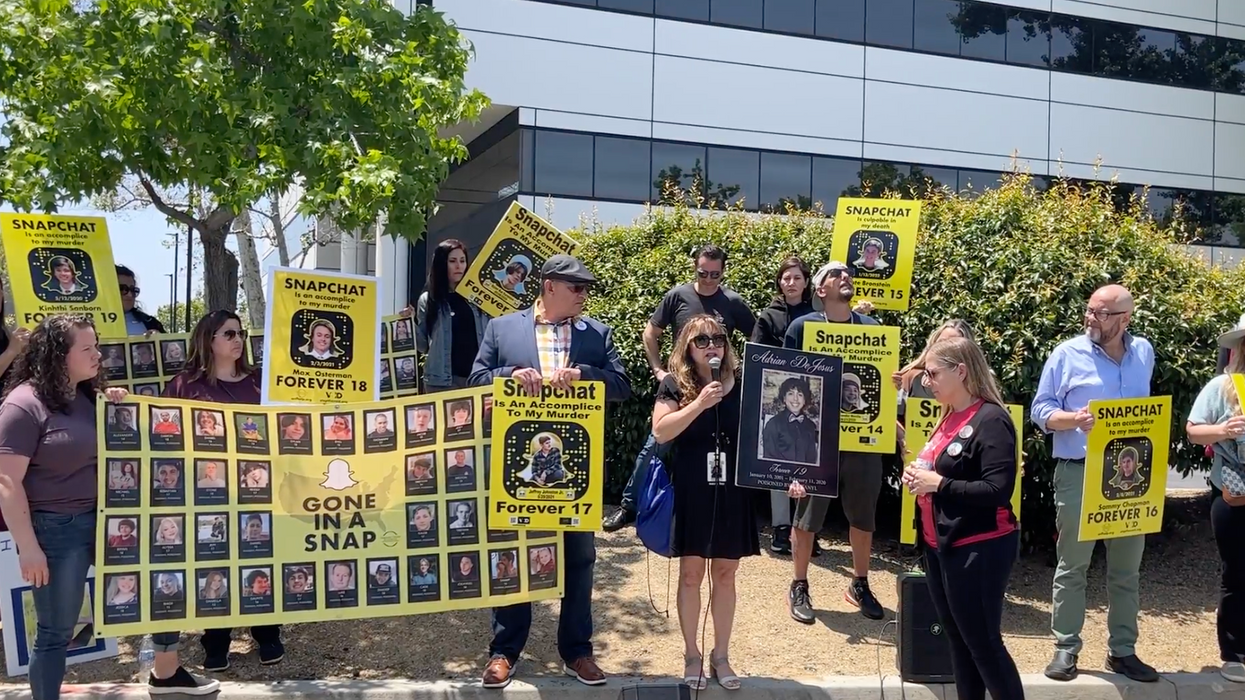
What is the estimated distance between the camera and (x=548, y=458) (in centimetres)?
492

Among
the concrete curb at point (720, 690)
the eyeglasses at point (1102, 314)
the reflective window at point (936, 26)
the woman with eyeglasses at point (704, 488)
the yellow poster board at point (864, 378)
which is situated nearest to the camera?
the concrete curb at point (720, 690)

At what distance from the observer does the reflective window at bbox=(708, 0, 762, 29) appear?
860 inches

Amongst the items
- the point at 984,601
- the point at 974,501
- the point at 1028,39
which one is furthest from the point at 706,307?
the point at 1028,39

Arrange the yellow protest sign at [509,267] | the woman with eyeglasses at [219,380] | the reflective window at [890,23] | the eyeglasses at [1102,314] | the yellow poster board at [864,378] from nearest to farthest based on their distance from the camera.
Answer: the woman with eyeglasses at [219,380] < the eyeglasses at [1102,314] < the yellow poster board at [864,378] < the yellow protest sign at [509,267] < the reflective window at [890,23]

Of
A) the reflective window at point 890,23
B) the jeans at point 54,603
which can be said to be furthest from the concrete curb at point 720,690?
the reflective window at point 890,23

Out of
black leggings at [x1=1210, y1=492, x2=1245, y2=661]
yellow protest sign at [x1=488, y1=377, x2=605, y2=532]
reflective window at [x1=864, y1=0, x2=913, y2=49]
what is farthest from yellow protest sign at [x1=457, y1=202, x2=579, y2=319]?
reflective window at [x1=864, y1=0, x2=913, y2=49]

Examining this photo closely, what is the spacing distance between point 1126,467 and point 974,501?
1879 mm

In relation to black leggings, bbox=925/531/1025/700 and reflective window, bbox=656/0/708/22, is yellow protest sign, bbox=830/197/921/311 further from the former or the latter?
reflective window, bbox=656/0/708/22

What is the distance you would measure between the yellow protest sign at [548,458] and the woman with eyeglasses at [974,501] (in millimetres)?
1556

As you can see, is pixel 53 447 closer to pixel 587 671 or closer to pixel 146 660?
pixel 146 660

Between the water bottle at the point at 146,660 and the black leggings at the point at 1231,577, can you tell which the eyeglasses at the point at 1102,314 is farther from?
the water bottle at the point at 146,660

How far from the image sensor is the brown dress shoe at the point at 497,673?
195 inches

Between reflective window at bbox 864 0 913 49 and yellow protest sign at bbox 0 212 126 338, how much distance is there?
20.5 metres

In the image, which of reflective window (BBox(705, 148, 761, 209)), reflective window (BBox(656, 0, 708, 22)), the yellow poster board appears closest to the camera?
the yellow poster board
